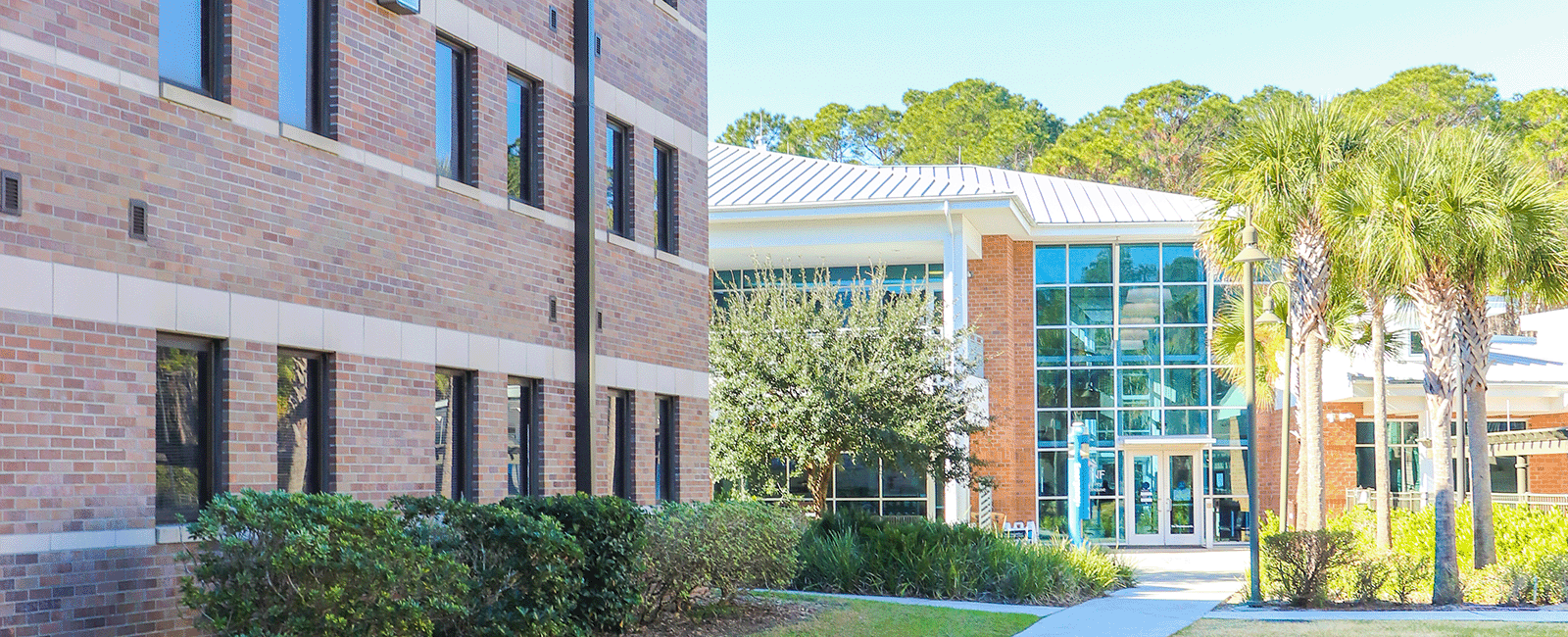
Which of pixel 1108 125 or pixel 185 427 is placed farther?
pixel 1108 125

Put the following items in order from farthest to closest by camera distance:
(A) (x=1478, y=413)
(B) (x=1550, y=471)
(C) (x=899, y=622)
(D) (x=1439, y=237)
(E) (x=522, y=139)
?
(B) (x=1550, y=471), (A) (x=1478, y=413), (D) (x=1439, y=237), (E) (x=522, y=139), (C) (x=899, y=622)

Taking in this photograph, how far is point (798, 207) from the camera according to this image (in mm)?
29875

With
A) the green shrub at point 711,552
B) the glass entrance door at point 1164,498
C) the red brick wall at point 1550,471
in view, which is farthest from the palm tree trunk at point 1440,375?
the red brick wall at point 1550,471

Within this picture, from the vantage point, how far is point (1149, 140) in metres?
62.7

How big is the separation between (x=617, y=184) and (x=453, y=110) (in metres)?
3.33

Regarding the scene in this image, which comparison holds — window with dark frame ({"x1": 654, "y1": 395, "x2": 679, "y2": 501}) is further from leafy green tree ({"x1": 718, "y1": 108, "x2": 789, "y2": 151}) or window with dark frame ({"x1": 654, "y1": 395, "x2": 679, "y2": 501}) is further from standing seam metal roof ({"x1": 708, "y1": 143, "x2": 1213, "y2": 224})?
leafy green tree ({"x1": 718, "y1": 108, "x2": 789, "y2": 151})

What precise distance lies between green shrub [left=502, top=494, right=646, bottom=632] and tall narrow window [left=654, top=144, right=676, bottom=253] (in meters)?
5.99

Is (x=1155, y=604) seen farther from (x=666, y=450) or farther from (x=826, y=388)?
(x=826, y=388)

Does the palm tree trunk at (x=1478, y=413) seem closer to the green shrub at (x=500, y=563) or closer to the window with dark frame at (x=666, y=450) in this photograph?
the window with dark frame at (x=666, y=450)

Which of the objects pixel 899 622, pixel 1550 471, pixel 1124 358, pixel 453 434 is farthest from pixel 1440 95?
pixel 453 434

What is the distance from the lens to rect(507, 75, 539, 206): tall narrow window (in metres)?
14.8

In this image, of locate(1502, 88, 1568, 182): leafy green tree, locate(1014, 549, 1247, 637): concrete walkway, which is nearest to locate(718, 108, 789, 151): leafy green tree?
locate(1502, 88, 1568, 182): leafy green tree

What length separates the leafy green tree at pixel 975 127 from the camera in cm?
7000

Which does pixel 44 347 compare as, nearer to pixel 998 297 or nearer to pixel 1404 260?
pixel 1404 260
